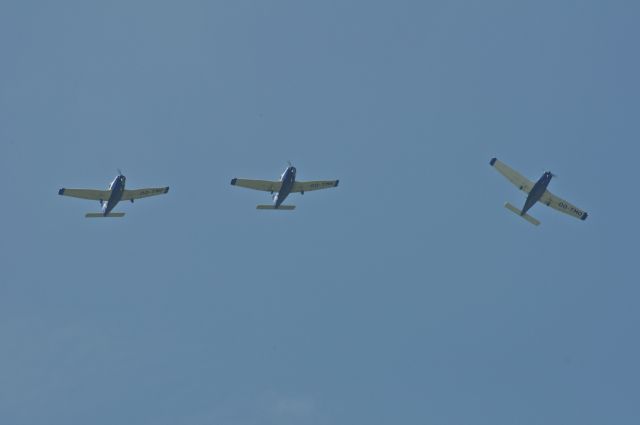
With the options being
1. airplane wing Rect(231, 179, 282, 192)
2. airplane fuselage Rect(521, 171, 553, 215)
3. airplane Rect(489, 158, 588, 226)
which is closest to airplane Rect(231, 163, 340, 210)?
airplane wing Rect(231, 179, 282, 192)

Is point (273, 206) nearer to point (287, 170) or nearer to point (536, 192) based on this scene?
point (287, 170)

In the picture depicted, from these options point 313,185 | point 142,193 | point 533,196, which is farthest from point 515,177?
point 142,193

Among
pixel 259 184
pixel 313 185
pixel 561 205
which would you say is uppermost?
pixel 313 185

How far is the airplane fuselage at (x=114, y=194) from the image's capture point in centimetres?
13475

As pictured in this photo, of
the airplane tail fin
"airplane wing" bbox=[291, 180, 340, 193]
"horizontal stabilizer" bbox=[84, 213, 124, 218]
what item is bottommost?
"horizontal stabilizer" bbox=[84, 213, 124, 218]

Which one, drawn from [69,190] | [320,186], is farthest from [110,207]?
[320,186]

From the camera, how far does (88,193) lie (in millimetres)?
135875

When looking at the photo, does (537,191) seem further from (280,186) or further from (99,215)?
(99,215)

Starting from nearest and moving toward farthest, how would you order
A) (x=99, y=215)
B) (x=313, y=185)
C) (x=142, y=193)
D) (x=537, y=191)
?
(x=537, y=191), (x=99, y=215), (x=142, y=193), (x=313, y=185)

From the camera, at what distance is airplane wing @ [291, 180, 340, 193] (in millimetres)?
137625

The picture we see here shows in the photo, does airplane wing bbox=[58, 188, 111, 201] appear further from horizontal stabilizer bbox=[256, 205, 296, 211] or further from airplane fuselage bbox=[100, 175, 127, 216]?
horizontal stabilizer bbox=[256, 205, 296, 211]

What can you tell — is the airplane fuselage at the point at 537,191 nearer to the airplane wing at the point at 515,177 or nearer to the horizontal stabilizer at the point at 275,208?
the airplane wing at the point at 515,177

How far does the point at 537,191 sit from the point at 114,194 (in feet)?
145

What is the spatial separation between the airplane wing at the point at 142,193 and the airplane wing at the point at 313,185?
1465 cm
